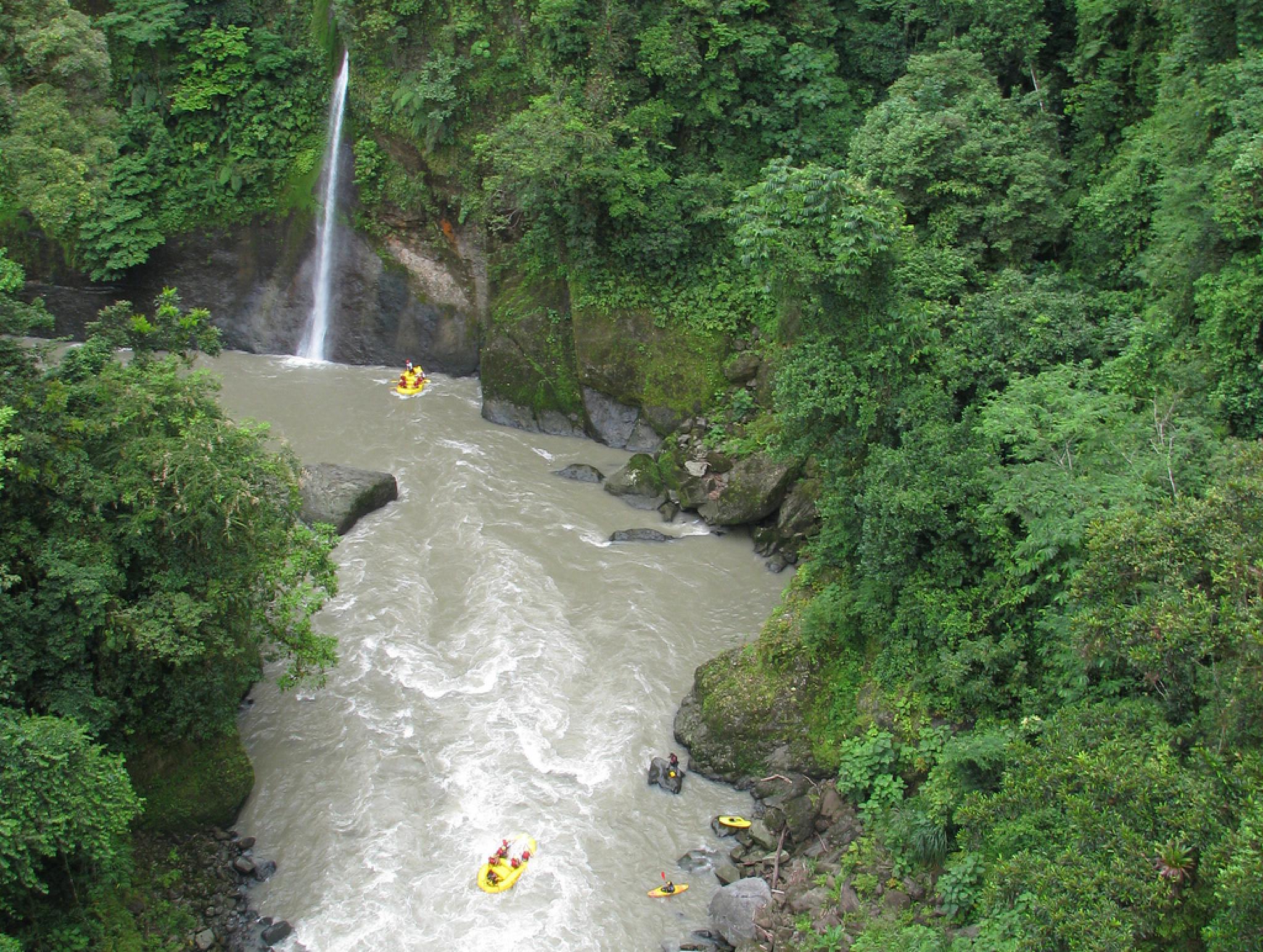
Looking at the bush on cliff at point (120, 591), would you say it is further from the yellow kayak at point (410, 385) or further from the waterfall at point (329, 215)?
the waterfall at point (329, 215)

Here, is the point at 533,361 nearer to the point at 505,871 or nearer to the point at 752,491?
the point at 752,491

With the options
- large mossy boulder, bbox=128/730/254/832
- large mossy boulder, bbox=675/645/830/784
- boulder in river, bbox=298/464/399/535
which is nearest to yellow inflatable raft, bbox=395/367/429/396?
boulder in river, bbox=298/464/399/535

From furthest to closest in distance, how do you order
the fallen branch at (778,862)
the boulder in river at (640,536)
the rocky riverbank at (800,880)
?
the boulder in river at (640,536) < the fallen branch at (778,862) < the rocky riverbank at (800,880)

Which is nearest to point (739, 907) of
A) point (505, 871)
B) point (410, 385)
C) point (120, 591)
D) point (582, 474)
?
point (505, 871)

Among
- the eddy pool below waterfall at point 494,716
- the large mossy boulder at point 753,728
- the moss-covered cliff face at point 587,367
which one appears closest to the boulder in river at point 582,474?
the eddy pool below waterfall at point 494,716

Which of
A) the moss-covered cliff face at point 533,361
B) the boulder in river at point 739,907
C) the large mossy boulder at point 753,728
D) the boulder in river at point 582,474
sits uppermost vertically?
the moss-covered cliff face at point 533,361

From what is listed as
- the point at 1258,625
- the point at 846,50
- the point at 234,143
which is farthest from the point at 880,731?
the point at 234,143
